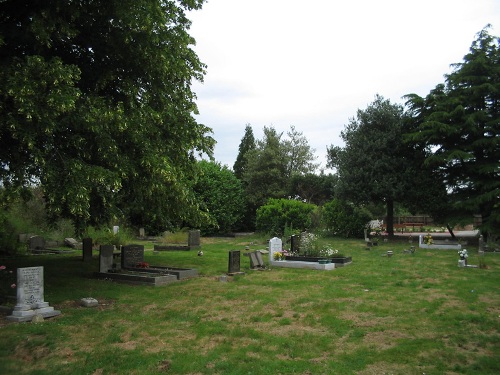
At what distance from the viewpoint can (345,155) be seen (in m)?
29.2

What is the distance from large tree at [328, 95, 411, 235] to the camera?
89.1ft

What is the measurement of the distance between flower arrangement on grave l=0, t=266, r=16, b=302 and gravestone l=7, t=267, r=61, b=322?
1.63m

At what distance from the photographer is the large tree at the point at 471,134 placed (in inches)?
943

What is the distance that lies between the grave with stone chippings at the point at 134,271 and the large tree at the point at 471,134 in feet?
56.2

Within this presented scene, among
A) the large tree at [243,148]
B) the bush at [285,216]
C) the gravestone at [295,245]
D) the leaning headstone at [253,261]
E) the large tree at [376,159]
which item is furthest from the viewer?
the large tree at [243,148]

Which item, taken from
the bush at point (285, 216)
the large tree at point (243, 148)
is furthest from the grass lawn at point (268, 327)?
the large tree at point (243, 148)

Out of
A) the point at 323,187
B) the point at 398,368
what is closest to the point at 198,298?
the point at 398,368

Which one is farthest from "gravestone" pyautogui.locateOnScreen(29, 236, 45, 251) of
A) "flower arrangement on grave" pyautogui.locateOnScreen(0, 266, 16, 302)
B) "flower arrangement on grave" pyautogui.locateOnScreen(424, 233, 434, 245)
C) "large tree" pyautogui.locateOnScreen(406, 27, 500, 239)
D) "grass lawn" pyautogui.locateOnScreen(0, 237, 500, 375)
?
"large tree" pyautogui.locateOnScreen(406, 27, 500, 239)

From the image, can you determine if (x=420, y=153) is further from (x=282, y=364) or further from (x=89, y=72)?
(x=282, y=364)

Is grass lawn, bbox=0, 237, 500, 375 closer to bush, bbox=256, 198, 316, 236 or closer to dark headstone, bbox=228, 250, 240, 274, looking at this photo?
dark headstone, bbox=228, 250, 240, 274

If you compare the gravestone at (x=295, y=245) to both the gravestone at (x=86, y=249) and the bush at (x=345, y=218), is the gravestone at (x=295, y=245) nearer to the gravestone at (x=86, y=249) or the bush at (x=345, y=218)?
the gravestone at (x=86, y=249)

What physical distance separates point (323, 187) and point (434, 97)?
1355 cm

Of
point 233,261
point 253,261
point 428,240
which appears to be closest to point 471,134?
point 428,240

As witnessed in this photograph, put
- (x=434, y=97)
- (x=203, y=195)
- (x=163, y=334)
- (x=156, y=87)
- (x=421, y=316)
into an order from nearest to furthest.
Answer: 1. (x=163, y=334)
2. (x=421, y=316)
3. (x=156, y=87)
4. (x=434, y=97)
5. (x=203, y=195)
